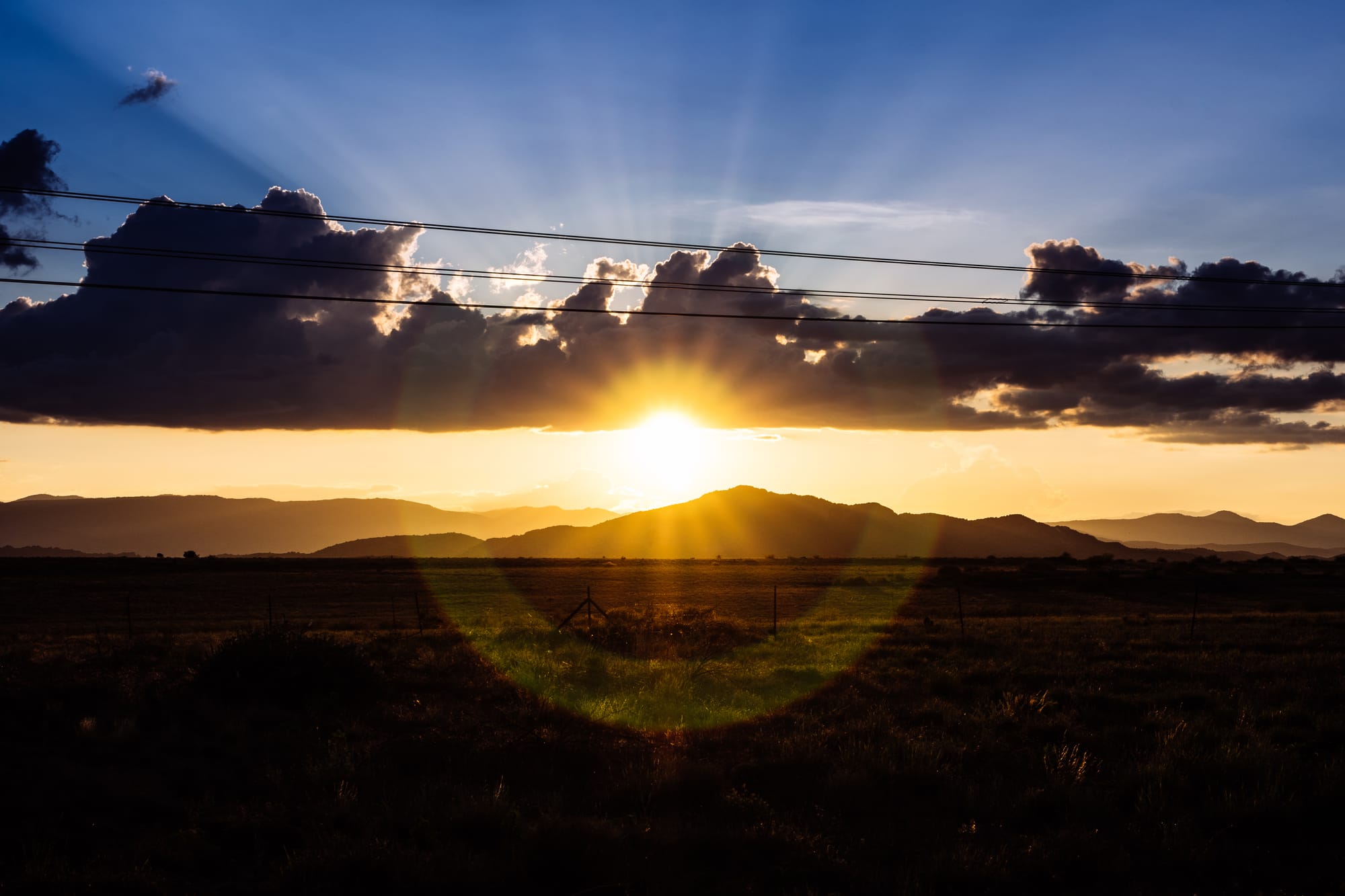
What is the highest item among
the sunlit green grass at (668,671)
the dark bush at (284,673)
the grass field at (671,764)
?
the dark bush at (284,673)

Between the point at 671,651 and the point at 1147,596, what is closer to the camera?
the point at 671,651

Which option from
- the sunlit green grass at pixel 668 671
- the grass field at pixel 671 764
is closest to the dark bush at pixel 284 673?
the grass field at pixel 671 764

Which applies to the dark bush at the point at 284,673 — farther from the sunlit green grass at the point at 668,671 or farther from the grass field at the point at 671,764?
the sunlit green grass at the point at 668,671

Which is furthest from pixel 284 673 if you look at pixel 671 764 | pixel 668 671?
pixel 671 764

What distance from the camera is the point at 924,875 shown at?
28.3 feet

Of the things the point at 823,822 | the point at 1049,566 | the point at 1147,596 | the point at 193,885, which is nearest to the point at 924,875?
the point at 823,822

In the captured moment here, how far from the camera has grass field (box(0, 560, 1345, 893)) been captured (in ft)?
29.4

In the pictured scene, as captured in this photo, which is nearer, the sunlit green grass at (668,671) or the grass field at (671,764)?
the grass field at (671,764)

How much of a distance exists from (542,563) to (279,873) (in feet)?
339

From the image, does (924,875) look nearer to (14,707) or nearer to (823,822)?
(823,822)

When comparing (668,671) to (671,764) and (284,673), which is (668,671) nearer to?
(284,673)

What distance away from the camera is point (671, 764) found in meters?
12.2

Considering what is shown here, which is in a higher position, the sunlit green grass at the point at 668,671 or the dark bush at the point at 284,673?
the dark bush at the point at 284,673

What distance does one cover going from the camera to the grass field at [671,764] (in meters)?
8.97
